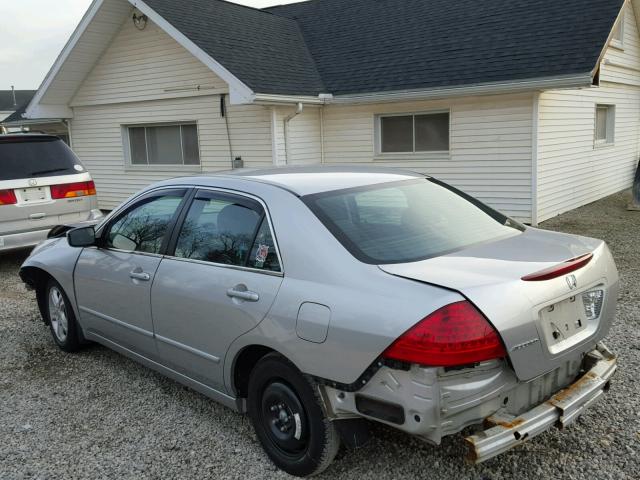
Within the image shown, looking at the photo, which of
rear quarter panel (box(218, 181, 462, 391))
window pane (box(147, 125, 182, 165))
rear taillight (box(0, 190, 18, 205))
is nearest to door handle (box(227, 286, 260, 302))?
rear quarter panel (box(218, 181, 462, 391))

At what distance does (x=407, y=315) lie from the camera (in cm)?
258

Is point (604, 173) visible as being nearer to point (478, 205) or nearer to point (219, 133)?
point (219, 133)

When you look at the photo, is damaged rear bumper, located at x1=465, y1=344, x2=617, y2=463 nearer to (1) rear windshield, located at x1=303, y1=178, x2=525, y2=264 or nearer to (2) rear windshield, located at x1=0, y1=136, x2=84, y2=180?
(1) rear windshield, located at x1=303, y1=178, x2=525, y2=264

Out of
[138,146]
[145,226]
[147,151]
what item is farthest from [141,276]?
[138,146]

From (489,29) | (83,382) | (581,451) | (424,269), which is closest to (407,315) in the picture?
(424,269)

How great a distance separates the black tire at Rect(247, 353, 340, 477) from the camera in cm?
297

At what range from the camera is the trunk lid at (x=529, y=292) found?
2.62 m

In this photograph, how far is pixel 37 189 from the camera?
8.21 meters

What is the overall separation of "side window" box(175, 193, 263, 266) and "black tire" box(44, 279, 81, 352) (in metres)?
1.77

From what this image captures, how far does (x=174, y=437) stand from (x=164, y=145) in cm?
1060

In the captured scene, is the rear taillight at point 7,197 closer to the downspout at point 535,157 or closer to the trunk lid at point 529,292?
the trunk lid at point 529,292

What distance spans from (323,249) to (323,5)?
1373 cm

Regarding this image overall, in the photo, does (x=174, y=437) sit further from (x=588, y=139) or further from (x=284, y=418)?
(x=588, y=139)

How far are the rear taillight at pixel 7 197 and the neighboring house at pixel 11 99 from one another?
4875cm
